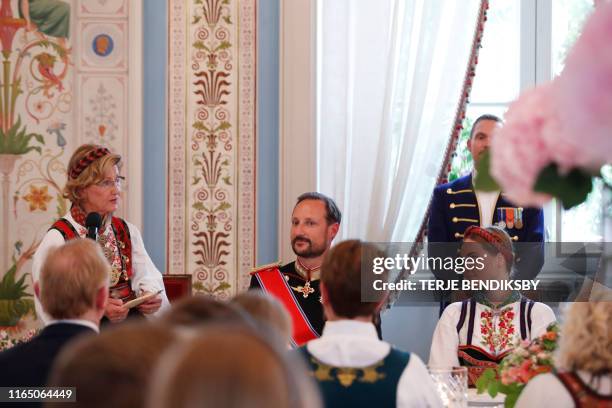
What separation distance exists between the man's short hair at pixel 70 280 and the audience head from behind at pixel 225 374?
147cm

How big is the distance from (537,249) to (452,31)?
1101 mm

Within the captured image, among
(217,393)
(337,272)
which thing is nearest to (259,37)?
(337,272)

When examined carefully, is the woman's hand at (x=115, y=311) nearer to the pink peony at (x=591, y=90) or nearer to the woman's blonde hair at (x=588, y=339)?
the woman's blonde hair at (x=588, y=339)

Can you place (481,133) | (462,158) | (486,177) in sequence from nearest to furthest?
(486,177) < (481,133) < (462,158)

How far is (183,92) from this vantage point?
4594 mm

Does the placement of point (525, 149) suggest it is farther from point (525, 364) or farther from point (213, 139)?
point (213, 139)

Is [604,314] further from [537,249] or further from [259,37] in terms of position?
[259,37]

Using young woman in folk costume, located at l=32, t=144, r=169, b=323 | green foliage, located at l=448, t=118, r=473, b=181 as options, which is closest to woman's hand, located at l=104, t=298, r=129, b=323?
young woman in folk costume, located at l=32, t=144, r=169, b=323

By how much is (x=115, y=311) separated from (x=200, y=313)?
2166 millimetres

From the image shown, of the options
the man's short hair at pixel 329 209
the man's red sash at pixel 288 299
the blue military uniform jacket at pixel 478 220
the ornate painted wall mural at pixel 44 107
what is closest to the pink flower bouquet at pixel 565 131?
the man's red sash at pixel 288 299

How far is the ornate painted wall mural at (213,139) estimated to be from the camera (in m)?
4.59

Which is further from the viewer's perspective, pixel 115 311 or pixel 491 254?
pixel 491 254

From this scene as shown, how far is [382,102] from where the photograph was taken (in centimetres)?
464

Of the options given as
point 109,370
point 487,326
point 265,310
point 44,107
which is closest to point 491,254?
point 487,326
